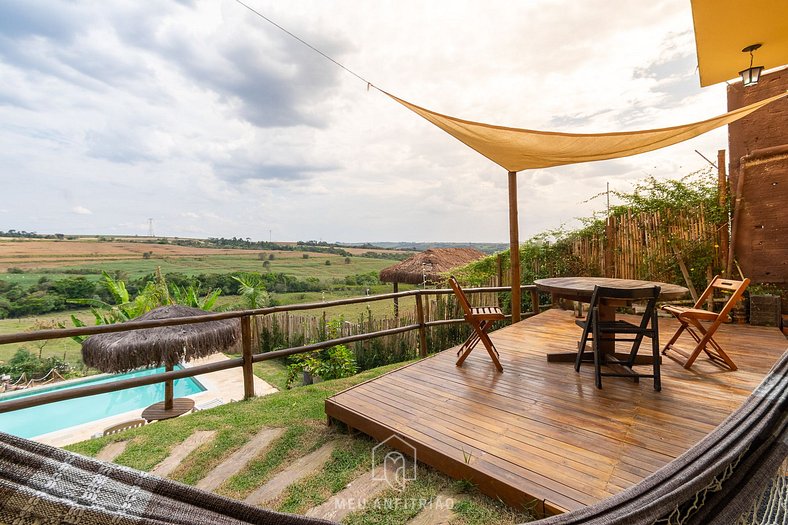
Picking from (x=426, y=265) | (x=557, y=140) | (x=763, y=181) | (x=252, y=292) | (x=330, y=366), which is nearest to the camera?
(x=557, y=140)

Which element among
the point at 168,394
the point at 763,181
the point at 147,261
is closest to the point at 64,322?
the point at 147,261

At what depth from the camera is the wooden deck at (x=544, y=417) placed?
1709 mm

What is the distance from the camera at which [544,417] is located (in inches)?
89.8

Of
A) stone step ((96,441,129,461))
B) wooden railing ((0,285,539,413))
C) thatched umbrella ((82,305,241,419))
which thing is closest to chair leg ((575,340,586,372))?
wooden railing ((0,285,539,413))

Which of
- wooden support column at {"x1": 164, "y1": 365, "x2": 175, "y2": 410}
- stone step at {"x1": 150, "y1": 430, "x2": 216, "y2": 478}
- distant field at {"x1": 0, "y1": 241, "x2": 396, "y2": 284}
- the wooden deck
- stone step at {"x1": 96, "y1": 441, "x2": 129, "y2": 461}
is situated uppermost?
distant field at {"x1": 0, "y1": 241, "x2": 396, "y2": 284}

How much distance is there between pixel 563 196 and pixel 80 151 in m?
22.4

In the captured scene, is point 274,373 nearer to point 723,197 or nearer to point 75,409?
point 75,409

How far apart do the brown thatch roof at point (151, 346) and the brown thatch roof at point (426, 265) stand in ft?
22.3

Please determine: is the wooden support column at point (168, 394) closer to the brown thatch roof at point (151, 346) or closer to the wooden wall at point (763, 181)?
the brown thatch roof at point (151, 346)

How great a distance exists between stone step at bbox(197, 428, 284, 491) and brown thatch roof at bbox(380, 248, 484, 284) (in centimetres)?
780

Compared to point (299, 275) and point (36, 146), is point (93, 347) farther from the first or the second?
point (36, 146)

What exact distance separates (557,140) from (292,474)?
149 inches

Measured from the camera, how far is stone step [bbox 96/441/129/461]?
240cm

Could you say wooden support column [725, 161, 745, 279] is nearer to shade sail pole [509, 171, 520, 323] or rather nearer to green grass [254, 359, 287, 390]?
shade sail pole [509, 171, 520, 323]
